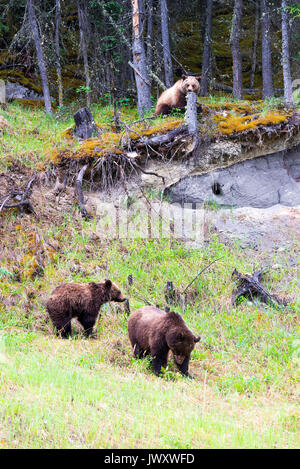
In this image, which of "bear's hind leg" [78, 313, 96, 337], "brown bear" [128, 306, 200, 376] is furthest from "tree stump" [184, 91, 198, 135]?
"brown bear" [128, 306, 200, 376]

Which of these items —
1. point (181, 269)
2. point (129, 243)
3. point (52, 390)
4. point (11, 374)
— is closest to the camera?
point (52, 390)

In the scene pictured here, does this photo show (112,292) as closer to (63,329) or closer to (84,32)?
(63,329)

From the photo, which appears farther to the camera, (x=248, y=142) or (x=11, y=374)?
(x=248, y=142)

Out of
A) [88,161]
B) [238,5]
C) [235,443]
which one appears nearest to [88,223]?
[88,161]

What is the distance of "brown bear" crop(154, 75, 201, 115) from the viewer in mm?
13211

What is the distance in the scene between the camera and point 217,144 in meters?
12.5

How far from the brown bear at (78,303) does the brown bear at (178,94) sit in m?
7.30

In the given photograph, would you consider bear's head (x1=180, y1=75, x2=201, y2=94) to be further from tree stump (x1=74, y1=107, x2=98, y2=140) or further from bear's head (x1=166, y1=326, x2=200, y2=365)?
bear's head (x1=166, y1=326, x2=200, y2=365)

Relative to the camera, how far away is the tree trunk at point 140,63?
1492cm

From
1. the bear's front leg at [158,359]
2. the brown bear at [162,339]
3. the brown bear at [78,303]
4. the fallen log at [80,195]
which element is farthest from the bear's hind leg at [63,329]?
the fallen log at [80,195]

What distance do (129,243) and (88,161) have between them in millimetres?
2668

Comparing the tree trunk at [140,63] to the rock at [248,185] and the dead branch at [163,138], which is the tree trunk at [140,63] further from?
the rock at [248,185]

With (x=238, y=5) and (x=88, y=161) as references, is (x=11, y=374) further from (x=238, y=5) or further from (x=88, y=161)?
(x=238, y=5)

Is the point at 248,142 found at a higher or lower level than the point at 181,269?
higher
